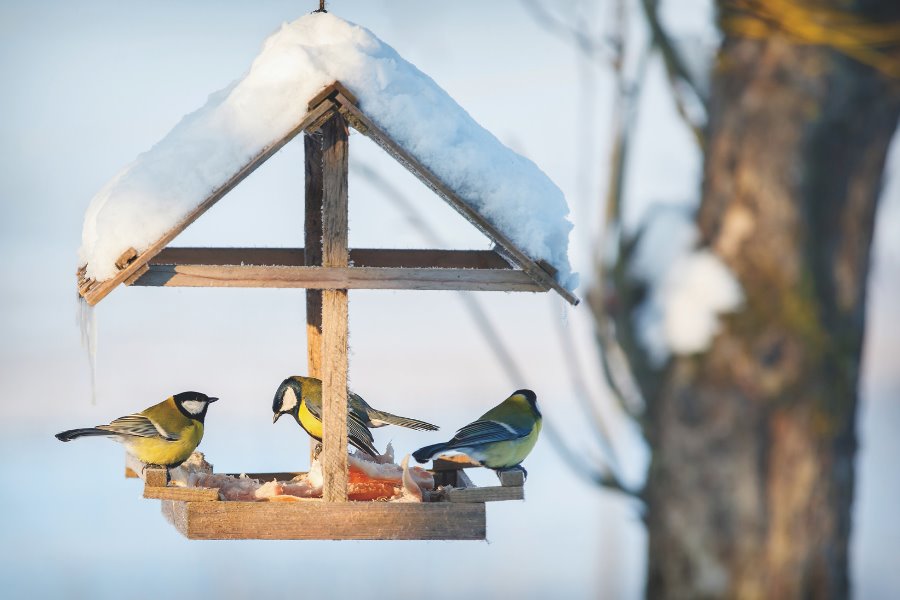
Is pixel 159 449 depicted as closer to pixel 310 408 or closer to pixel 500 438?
pixel 310 408

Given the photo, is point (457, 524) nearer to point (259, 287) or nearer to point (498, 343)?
point (259, 287)

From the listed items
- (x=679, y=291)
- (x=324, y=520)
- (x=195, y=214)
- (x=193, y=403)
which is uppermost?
(x=195, y=214)

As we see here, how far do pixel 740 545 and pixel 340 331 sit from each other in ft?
6.18

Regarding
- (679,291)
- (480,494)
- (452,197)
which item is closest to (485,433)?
(480,494)

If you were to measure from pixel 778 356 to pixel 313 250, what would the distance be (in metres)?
3.05

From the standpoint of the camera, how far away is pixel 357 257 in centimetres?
571

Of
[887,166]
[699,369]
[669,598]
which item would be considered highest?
[887,166]

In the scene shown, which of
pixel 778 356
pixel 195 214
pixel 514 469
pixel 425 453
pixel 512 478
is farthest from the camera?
pixel 514 469

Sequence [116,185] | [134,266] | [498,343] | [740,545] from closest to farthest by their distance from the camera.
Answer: [498,343] < [740,545] < [134,266] < [116,185]

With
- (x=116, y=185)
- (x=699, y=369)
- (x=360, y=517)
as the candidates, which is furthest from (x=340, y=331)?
(x=699, y=369)

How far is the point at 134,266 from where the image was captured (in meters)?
4.12

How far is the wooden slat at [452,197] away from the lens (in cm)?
424

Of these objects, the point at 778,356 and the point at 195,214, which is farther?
the point at 195,214

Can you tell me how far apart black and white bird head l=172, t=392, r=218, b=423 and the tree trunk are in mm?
2720
